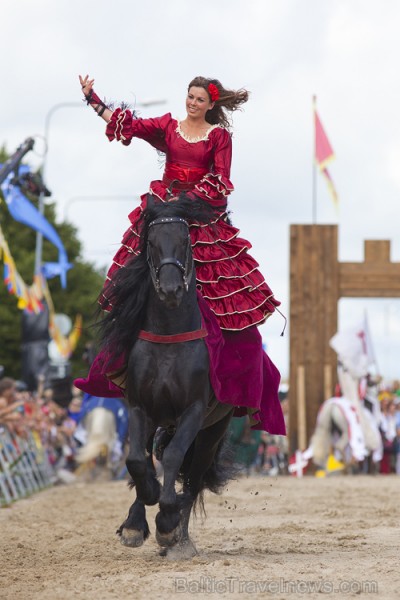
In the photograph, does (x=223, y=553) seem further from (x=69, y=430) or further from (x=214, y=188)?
(x=69, y=430)

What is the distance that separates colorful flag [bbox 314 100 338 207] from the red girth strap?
65.6 feet

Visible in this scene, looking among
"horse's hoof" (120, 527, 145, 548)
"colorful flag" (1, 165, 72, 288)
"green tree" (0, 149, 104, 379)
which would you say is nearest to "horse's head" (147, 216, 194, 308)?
"horse's hoof" (120, 527, 145, 548)

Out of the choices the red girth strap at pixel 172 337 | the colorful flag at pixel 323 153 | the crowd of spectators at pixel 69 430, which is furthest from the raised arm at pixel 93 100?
the colorful flag at pixel 323 153

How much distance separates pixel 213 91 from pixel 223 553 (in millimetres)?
3092

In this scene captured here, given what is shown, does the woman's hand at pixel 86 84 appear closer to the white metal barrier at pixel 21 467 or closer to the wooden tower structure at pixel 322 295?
the white metal barrier at pixel 21 467

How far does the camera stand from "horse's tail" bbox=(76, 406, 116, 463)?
19328 mm

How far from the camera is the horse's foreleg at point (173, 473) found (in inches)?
310

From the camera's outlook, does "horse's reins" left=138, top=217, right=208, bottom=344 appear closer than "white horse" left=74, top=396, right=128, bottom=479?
Yes

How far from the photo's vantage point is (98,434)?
63.5 feet

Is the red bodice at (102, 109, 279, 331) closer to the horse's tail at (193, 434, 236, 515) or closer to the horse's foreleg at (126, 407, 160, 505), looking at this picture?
the horse's foreleg at (126, 407, 160, 505)

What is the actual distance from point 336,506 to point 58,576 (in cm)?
613

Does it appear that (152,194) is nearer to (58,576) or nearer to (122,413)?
(58,576)

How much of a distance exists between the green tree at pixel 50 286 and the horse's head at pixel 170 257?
3852 centimetres

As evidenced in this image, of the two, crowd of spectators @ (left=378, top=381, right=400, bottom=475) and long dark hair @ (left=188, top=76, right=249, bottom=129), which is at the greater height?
long dark hair @ (left=188, top=76, right=249, bottom=129)
